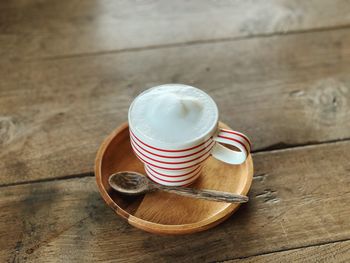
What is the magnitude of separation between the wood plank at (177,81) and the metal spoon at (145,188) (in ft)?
0.26

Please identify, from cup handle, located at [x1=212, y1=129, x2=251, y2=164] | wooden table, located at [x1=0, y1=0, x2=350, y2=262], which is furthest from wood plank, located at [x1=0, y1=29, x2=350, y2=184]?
cup handle, located at [x1=212, y1=129, x2=251, y2=164]

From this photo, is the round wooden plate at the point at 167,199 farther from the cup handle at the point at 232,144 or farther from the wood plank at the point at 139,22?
the wood plank at the point at 139,22

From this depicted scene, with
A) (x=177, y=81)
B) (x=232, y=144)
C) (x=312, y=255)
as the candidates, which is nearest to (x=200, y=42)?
(x=177, y=81)

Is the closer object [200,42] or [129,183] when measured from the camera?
[129,183]

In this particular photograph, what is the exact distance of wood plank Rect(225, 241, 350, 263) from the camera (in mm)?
605

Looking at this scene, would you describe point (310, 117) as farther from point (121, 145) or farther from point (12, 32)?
point (12, 32)

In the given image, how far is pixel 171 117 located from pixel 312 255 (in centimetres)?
26

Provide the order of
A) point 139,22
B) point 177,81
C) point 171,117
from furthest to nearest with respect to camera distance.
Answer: point 139,22 → point 177,81 → point 171,117

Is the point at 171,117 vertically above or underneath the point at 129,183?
above

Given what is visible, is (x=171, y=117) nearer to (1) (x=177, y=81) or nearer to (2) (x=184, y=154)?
(2) (x=184, y=154)

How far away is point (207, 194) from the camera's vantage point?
64 centimetres

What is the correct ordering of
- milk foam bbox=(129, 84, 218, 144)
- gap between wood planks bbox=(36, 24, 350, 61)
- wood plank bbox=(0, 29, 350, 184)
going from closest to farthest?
milk foam bbox=(129, 84, 218, 144) → wood plank bbox=(0, 29, 350, 184) → gap between wood planks bbox=(36, 24, 350, 61)

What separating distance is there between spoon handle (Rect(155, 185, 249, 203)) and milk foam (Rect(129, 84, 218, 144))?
104 mm

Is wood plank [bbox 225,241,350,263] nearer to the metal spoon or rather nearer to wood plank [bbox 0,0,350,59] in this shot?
the metal spoon
